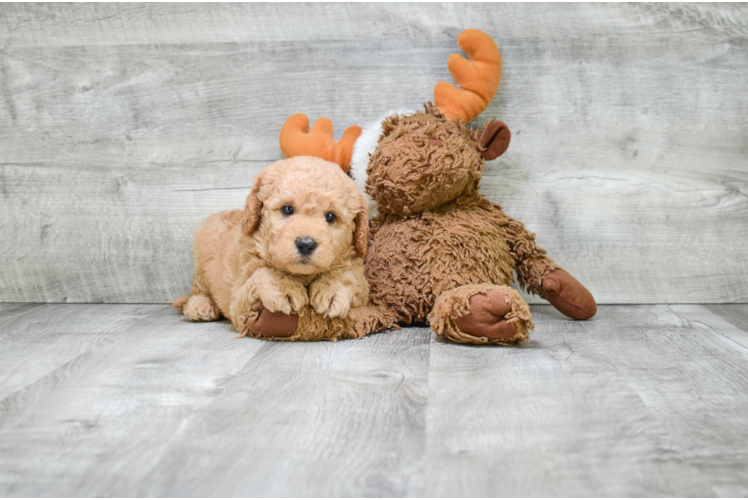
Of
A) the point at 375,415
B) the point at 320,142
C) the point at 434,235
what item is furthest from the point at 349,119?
the point at 375,415

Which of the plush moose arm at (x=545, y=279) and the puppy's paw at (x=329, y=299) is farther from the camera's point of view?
the plush moose arm at (x=545, y=279)

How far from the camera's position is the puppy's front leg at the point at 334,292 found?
1092 millimetres

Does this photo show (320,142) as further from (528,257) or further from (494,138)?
(528,257)

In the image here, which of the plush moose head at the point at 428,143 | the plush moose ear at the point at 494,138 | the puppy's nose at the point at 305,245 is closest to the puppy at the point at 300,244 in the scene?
the puppy's nose at the point at 305,245

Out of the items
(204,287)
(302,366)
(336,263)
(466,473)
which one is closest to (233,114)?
(204,287)

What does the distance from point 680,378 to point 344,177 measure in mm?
647

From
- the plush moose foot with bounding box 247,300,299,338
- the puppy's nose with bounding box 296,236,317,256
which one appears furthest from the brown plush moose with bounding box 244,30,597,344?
the puppy's nose with bounding box 296,236,317,256

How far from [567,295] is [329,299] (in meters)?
0.51

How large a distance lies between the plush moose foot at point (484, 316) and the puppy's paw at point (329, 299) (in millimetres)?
173

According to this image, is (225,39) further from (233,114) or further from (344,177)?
(344,177)

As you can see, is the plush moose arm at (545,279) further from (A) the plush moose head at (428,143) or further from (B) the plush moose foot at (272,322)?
(B) the plush moose foot at (272,322)

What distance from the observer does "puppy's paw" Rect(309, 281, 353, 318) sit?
1.09 meters

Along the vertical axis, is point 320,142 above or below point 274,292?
above

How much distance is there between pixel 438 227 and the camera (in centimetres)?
123
